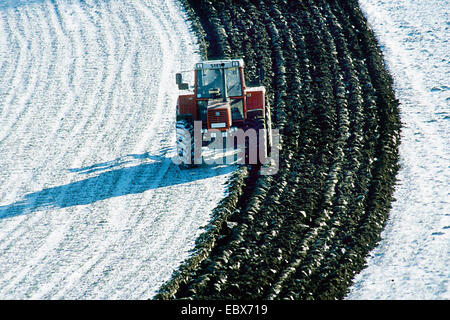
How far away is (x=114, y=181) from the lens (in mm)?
14773

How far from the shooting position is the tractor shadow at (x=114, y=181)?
14008 millimetres

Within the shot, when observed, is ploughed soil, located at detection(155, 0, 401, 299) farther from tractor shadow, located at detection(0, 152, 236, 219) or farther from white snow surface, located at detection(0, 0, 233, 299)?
tractor shadow, located at detection(0, 152, 236, 219)

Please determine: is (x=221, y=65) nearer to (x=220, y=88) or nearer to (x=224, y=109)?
(x=220, y=88)

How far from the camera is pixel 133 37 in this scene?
24.5 meters

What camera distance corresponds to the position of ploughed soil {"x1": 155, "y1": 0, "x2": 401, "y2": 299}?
11.1 metres

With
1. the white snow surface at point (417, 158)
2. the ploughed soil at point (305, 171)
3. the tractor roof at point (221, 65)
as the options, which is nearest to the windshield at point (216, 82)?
the tractor roof at point (221, 65)

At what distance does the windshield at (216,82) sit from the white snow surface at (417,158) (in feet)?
13.8

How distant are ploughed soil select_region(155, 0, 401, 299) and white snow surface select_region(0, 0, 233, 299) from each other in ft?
2.40

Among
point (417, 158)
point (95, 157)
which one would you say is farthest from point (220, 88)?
point (417, 158)

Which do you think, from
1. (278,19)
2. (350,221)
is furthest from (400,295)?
(278,19)

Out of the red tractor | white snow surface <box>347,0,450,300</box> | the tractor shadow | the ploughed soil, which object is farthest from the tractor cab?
white snow surface <box>347,0,450,300</box>

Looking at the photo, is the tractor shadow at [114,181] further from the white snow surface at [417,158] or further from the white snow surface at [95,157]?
the white snow surface at [417,158]

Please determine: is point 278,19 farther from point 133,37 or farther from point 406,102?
point 406,102

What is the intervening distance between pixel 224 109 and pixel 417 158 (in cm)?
479
